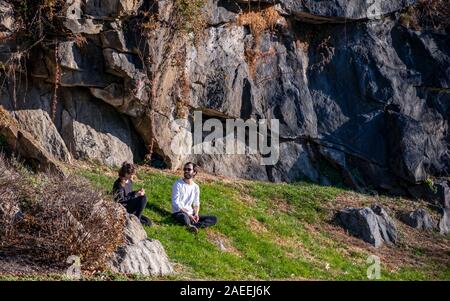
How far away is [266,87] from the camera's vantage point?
22391 mm

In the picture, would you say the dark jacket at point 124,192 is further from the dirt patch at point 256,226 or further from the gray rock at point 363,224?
the gray rock at point 363,224

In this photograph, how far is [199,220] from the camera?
15.0 m

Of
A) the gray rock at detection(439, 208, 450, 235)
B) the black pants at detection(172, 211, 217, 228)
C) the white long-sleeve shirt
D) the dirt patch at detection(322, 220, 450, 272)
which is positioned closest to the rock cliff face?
the gray rock at detection(439, 208, 450, 235)

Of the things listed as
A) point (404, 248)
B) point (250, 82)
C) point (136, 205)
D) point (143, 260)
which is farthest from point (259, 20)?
point (143, 260)

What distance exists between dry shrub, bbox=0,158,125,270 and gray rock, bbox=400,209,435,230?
35.8 feet

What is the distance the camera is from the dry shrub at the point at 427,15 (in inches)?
975

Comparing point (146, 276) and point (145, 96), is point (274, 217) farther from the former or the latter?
point (146, 276)

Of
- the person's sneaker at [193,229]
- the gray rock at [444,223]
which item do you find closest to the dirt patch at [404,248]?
the gray rock at [444,223]

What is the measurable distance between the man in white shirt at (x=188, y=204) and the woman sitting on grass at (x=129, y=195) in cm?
82

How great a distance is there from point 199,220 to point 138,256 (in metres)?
3.70

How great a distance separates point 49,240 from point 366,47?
52.6 ft

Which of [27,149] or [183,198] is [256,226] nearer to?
[183,198]

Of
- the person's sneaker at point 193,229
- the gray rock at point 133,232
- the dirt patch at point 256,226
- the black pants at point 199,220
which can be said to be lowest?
the dirt patch at point 256,226

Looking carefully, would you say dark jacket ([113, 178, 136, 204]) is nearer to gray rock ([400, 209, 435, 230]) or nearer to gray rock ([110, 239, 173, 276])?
gray rock ([110, 239, 173, 276])
